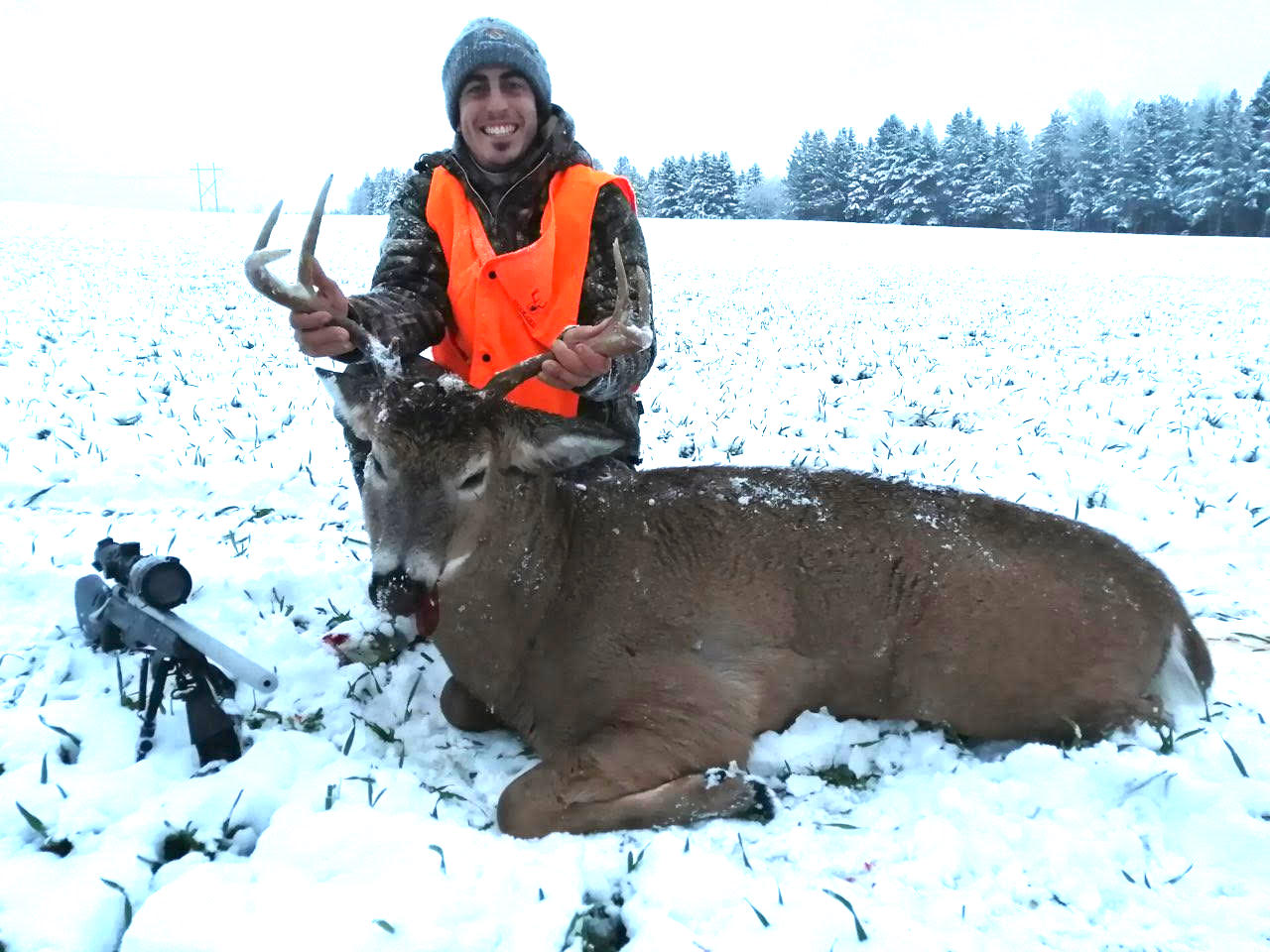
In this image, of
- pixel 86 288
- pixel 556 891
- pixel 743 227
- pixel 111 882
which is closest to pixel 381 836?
pixel 556 891

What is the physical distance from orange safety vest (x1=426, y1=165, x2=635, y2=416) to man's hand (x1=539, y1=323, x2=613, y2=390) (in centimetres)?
96

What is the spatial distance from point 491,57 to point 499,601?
8.78ft

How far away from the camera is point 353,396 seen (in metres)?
3.35

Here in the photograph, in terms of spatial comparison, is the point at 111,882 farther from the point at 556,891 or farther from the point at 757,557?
the point at 757,557

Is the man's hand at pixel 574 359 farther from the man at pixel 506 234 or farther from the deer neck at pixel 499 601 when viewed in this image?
the man at pixel 506 234

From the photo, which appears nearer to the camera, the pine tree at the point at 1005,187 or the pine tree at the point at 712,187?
the pine tree at the point at 1005,187

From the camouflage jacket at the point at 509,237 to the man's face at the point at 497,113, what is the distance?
88 mm

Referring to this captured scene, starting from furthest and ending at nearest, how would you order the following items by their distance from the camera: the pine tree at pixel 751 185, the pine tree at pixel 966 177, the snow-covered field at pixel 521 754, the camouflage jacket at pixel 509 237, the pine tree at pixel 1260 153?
1. the pine tree at pixel 751 185
2. the pine tree at pixel 966 177
3. the pine tree at pixel 1260 153
4. the camouflage jacket at pixel 509 237
5. the snow-covered field at pixel 521 754

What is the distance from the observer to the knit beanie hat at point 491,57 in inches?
165

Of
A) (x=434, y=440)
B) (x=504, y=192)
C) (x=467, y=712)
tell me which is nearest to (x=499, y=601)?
(x=467, y=712)

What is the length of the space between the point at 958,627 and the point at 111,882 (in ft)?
9.34

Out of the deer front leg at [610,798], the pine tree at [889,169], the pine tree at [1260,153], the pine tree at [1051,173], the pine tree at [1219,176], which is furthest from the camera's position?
the pine tree at [1051,173]

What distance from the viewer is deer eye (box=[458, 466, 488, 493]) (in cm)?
316

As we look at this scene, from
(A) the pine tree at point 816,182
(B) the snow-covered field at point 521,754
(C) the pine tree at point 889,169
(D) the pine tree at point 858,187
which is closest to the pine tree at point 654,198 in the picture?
(A) the pine tree at point 816,182
